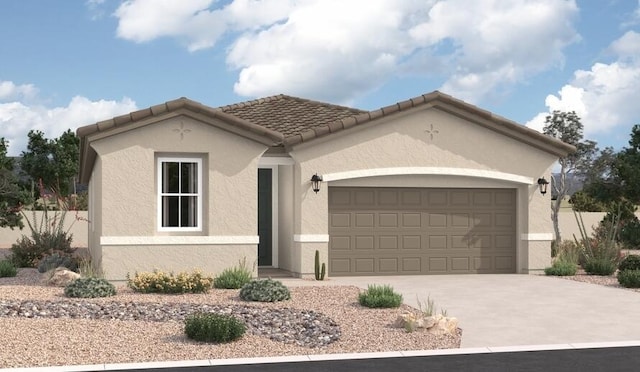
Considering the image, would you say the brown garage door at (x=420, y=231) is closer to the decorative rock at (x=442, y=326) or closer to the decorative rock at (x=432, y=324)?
the decorative rock at (x=432, y=324)

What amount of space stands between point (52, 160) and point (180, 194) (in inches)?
1240

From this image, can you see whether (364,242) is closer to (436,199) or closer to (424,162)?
(436,199)

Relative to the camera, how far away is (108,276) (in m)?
18.1

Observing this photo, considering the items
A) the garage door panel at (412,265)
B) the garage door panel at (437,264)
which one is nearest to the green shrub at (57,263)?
the garage door panel at (412,265)

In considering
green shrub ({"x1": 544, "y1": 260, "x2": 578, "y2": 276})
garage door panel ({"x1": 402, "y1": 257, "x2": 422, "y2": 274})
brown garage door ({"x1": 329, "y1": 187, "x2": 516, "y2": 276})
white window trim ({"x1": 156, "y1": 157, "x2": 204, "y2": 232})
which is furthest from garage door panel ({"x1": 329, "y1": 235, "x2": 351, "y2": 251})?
green shrub ({"x1": 544, "y1": 260, "x2": 578, "y2": 276})

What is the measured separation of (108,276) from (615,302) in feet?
35.3

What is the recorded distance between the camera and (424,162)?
2067 cm

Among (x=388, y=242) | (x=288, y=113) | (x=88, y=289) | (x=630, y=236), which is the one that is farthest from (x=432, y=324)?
(x=630, y=236)

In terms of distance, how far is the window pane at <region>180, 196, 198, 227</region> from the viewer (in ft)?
61.7

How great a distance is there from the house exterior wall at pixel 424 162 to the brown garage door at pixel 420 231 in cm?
30

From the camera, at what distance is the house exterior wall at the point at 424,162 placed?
19859 mm

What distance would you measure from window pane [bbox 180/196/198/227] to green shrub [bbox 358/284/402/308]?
5.76 meters

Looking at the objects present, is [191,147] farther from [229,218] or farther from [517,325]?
[517,325]

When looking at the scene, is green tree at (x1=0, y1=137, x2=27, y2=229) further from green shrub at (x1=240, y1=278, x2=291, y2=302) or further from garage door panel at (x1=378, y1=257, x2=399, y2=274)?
green shrub at (x1=240, y1=278, x2=291, y2=302)
